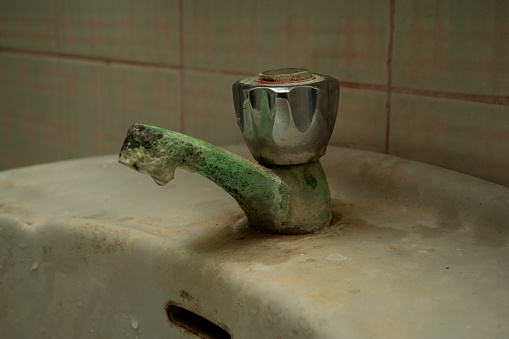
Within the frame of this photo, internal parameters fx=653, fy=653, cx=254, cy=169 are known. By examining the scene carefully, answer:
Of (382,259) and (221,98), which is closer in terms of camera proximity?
(382,259)

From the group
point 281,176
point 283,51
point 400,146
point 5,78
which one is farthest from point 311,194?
point 5,78

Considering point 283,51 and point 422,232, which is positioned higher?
point 283,51

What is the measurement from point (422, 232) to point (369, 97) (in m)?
0.19

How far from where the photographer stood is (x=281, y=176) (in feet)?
1.76

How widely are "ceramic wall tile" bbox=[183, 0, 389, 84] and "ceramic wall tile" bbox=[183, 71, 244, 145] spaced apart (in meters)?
0.02

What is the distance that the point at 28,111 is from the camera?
1.21m

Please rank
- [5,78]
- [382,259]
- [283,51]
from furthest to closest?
[5,78] < [283,51] < [382,259]

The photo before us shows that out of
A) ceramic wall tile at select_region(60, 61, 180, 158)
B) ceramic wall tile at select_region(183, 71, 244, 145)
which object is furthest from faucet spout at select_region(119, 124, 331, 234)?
ceramic wall tile at select_region(60, 61, 180, 158)

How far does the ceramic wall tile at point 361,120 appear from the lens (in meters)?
0.68

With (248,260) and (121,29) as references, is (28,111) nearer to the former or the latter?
(121,29)

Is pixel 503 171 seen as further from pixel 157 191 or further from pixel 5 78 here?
pixel 5 78

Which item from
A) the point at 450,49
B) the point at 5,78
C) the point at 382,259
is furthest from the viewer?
the point at 5,78

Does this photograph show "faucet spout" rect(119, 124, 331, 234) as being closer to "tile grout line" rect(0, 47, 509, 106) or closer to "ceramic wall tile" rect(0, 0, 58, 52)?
"tile grout line" rect(0, 47, 509, 106)

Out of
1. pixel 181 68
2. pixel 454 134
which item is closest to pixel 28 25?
pixel 181 68
